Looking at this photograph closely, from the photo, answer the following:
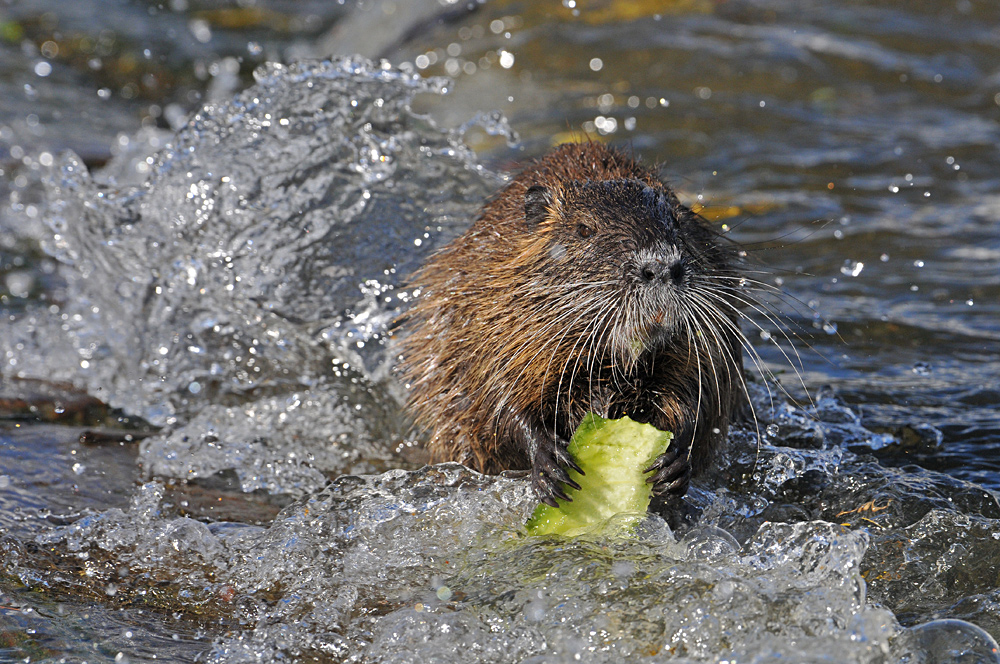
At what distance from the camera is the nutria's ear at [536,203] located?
117 inches

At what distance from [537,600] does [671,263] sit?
0.92 metres

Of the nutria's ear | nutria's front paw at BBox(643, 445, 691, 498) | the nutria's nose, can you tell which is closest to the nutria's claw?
nutria's front paw at BBox(643, 445, 691, 498)

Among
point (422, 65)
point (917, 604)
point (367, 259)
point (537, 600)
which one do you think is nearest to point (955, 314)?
point (917, 604)

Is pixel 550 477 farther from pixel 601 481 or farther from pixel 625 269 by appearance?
pixel 625 269

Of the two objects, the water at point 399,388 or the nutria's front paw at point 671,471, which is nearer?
the water at point 399,388

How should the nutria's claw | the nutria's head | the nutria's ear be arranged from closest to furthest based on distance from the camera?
the nutria's head → the nutria's claw → the nutria's ear

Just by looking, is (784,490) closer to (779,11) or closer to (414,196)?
(414,196)

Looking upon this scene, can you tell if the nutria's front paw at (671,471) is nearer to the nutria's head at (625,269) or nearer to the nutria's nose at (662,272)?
the nutria's head at (625,269)

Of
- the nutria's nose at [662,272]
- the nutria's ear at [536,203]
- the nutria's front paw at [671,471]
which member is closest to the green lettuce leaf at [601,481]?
the nutria's front paw at [671,471]

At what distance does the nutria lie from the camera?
2705mm

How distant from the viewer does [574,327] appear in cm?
284

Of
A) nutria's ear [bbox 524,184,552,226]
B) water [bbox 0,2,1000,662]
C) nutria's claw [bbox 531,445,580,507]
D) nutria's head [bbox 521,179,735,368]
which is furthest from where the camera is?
nutria's ear [bbox 524,184,552,226]

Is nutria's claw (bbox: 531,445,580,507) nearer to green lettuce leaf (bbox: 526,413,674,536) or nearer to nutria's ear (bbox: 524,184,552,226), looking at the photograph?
green lettuce leaf (bbox: 526,413,674,536)

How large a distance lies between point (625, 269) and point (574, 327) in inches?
10.2
